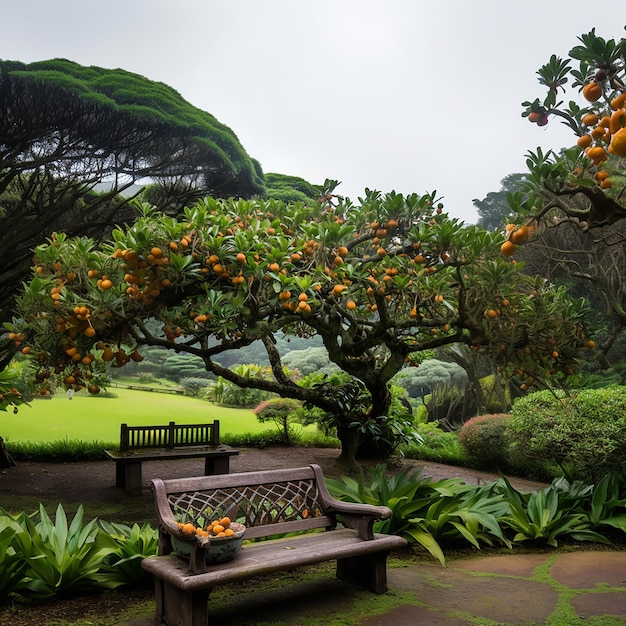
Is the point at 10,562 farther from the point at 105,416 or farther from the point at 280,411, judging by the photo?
the point at 105,416

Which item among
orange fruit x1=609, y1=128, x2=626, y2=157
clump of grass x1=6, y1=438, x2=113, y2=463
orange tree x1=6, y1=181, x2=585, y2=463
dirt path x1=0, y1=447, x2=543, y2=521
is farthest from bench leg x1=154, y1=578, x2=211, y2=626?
clump of grass x1=6, y1=438, x2=113, y2=463

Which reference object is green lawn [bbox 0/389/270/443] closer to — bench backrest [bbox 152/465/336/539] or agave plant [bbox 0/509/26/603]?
agave plant [bbox 0/509/26/603]

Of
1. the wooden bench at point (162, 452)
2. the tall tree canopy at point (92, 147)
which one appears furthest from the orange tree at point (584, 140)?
the tall tree canopy at point (92, 147)

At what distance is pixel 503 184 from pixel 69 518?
782 inches

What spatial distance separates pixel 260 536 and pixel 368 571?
0.73 meters

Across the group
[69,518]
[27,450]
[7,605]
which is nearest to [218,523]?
[7,605]

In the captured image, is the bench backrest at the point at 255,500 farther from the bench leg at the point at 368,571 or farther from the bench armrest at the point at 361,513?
the bench leg at the point at 368,571

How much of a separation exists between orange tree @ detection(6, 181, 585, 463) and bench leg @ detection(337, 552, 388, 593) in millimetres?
1783

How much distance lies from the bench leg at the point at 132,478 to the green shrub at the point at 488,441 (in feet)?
17.0

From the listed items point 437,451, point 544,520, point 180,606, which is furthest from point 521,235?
point 437,451

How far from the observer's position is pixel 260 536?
11.4ft

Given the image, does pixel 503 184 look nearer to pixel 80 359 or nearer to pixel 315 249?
pixel 315 249

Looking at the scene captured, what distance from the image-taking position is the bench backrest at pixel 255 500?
10.8ft

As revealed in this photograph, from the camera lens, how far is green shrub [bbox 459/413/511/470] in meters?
8.96
